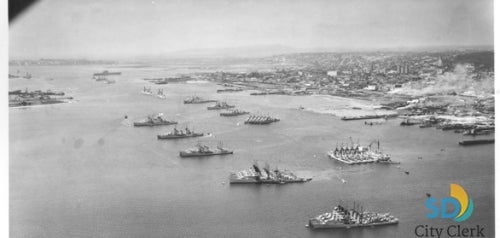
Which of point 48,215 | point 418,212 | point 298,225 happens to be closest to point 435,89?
point 418,212

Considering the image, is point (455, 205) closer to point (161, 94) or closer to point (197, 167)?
point (197, 167)

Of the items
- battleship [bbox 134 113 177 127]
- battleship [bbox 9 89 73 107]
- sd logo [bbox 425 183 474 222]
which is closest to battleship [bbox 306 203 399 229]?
sd logo [bbox 425 183 474 222]

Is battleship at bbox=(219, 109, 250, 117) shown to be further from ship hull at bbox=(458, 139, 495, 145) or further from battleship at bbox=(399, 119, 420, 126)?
ship hull at bbox=(458, 139, 495, 145)

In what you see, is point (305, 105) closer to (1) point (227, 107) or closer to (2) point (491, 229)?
(1) point (227, 107)

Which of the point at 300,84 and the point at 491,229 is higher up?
the point at 300,84

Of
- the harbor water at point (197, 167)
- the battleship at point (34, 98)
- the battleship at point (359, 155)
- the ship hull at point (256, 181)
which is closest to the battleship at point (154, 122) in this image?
the harbor water at point (197, 167)
